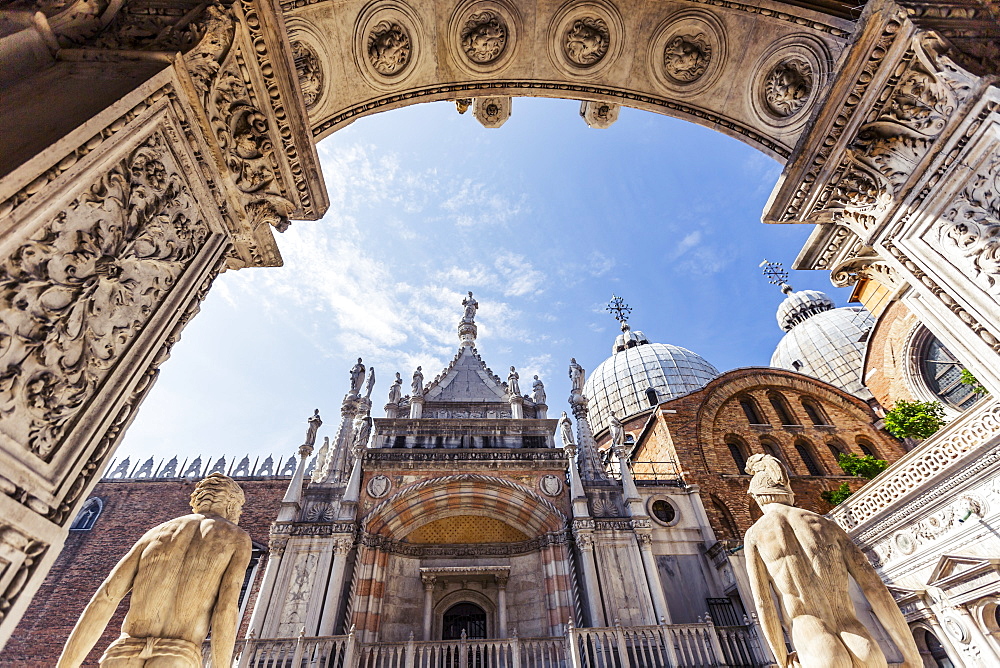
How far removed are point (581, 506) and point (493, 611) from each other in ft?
12.5

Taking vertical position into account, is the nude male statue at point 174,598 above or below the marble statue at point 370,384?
below

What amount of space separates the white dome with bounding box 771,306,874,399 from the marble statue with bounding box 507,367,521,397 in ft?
80.5

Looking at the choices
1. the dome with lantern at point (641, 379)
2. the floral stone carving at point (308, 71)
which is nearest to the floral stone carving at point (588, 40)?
the floral stone carving at point (308, 71)

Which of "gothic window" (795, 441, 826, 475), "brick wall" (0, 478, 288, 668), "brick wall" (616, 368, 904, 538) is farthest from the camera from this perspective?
"gothic window" (795, 441, 826, 475)

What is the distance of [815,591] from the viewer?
358cm

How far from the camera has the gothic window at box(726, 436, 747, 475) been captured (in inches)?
768

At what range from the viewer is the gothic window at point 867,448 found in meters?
20.7

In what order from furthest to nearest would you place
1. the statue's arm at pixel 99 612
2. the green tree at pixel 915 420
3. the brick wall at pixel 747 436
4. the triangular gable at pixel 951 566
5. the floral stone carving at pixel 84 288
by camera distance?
the brick wall at pixel 747 436 < the green tree at pixel 915 420 < the triangular gable at pixel 951 566 < the statue's arm at pixel 99 612 < the floral stone carving at pixel 84 288

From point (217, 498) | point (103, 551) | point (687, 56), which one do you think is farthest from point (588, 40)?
point (103, 551)

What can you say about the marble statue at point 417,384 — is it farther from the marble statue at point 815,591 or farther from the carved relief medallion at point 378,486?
the marble statue at point 815,591

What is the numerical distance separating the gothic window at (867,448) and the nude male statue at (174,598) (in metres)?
25.3

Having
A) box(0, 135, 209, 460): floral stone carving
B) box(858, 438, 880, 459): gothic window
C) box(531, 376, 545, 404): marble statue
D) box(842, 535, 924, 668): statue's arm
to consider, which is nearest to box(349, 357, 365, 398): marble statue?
box(531, 376, 545, 404): marble statue

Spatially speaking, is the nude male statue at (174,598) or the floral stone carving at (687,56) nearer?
the nude male statue at (174,598)

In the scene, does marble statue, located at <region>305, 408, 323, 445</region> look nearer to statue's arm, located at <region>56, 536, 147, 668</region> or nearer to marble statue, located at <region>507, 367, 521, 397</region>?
marble statue, located at <region>507, 367, 521, 397</region>
